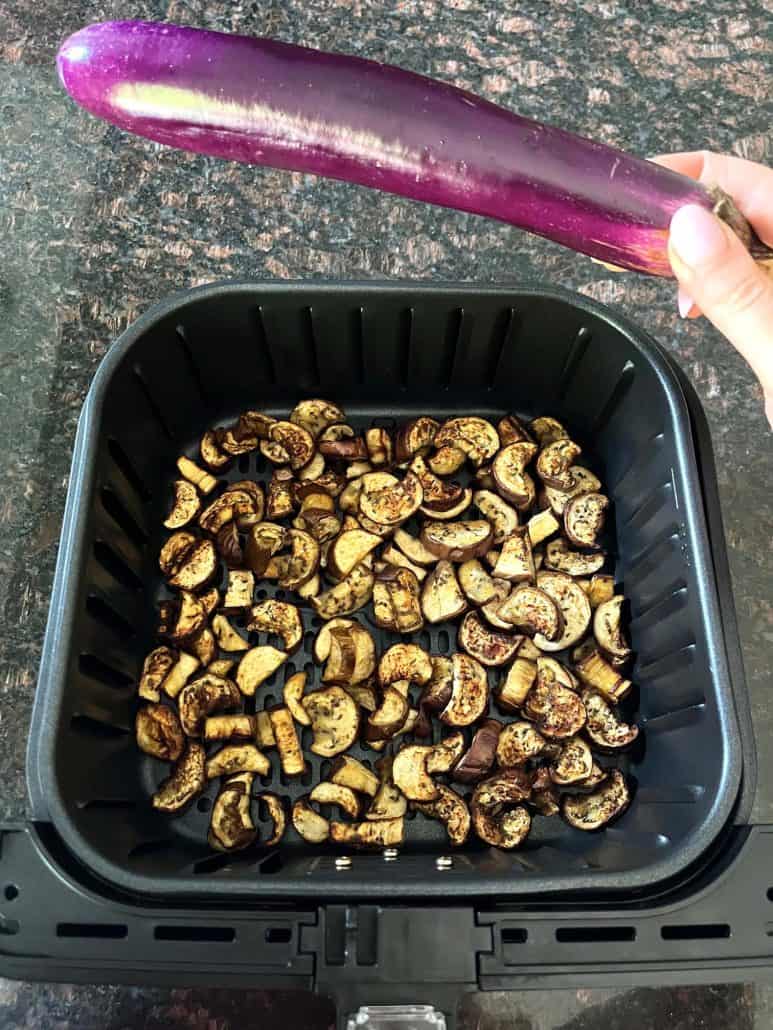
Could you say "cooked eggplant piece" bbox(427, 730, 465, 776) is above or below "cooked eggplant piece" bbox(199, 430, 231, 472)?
below

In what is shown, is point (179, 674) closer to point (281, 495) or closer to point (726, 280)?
point (281, 495)

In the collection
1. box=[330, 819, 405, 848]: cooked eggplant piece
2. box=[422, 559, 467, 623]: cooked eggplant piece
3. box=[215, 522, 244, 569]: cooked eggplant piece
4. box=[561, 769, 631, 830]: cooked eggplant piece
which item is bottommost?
box=[330, 819, 405, 848]: cooked eggplant piece

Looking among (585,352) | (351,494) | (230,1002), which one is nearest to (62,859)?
(230,1002)

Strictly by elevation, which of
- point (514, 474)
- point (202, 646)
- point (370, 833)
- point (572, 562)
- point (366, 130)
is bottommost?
point (370, 833)

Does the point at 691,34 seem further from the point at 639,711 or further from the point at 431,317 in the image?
the point at 639,711

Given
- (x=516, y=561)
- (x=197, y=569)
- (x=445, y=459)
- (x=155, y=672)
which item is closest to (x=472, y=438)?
(x=445, y=459)

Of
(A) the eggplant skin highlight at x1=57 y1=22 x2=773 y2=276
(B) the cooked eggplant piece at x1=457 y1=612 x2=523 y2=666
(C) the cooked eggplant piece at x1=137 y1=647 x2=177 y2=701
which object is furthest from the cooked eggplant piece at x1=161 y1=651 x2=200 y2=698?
(A) the eggplant skin highlight at x1=57 y1=22 x2=773 y2=276

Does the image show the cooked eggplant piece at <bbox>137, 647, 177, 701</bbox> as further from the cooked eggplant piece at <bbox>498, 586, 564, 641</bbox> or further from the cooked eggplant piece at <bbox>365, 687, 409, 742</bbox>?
the cooked eggplant piece at <bbox>498, 586, 564, 641</bbox>
